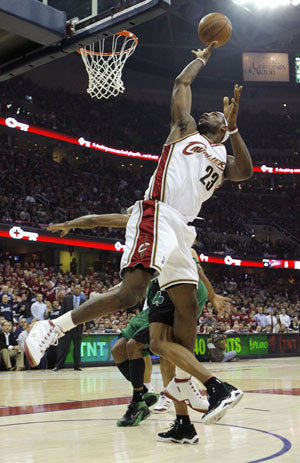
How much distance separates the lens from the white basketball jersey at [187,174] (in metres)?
4.28

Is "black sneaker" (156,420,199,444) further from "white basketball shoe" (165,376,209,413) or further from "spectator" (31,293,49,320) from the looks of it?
"spectator" (31,293,49,320)

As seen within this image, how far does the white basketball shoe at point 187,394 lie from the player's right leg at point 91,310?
76cm

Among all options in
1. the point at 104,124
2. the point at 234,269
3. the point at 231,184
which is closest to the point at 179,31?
the point at 104,124

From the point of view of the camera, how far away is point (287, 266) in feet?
116

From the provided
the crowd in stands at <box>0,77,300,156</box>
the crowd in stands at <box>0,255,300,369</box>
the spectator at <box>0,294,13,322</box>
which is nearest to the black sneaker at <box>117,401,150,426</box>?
the crowd in stands at <box>0,255,300,369</box>

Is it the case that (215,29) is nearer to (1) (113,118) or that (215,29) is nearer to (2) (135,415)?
(2) (135,415)

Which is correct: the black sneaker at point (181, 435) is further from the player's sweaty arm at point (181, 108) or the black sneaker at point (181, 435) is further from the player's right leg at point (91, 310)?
the player's sweaty arm at point (181, 108)

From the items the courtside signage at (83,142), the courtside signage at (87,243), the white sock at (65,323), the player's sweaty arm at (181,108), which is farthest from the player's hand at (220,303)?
the courtside signage at (83,142)

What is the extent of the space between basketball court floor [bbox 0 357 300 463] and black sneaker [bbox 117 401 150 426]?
0.09 m

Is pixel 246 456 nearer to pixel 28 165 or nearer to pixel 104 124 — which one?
pixel 28 165

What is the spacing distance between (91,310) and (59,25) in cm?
277

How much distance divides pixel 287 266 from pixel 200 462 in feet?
108

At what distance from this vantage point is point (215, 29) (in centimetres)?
511

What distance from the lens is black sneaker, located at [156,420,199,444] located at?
4121 mm
